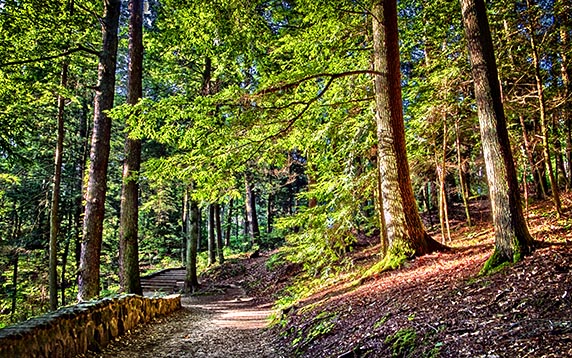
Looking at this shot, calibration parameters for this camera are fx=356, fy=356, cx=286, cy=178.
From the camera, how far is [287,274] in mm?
14781

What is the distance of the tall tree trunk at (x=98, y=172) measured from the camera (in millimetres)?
7387

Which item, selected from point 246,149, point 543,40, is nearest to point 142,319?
point 246,149

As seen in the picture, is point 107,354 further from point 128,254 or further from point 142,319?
point 128,254

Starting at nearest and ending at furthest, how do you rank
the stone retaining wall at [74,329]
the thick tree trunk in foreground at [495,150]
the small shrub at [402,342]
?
the small shrub at [402,342] < the stone retaining wall at [74,329] < the thick tree trunk in foreground at [495,150]

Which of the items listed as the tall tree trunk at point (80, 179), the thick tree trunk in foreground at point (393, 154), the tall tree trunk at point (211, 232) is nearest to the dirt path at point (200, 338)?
the thick tree trunk in foreground at point (393, 154)

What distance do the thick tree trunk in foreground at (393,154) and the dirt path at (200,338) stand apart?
120 inches

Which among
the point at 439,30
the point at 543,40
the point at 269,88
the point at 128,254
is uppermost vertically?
the point at 439,30

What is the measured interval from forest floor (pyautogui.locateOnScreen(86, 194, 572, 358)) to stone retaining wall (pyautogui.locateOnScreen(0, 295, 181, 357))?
0.29 metres

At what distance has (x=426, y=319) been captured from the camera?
376 cm

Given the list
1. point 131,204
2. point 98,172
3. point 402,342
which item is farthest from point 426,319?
point 131,204

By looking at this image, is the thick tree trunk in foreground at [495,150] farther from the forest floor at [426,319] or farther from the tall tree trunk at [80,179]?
the tall tree trunk at [80,179]

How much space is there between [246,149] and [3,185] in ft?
Result: 51.9

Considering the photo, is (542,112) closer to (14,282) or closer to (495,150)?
(495,150)

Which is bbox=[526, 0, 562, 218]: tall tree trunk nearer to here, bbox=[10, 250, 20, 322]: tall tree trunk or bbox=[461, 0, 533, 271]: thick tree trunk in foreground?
bbox=[461, 0, 533, 271]: thick tree trunk in foreground
